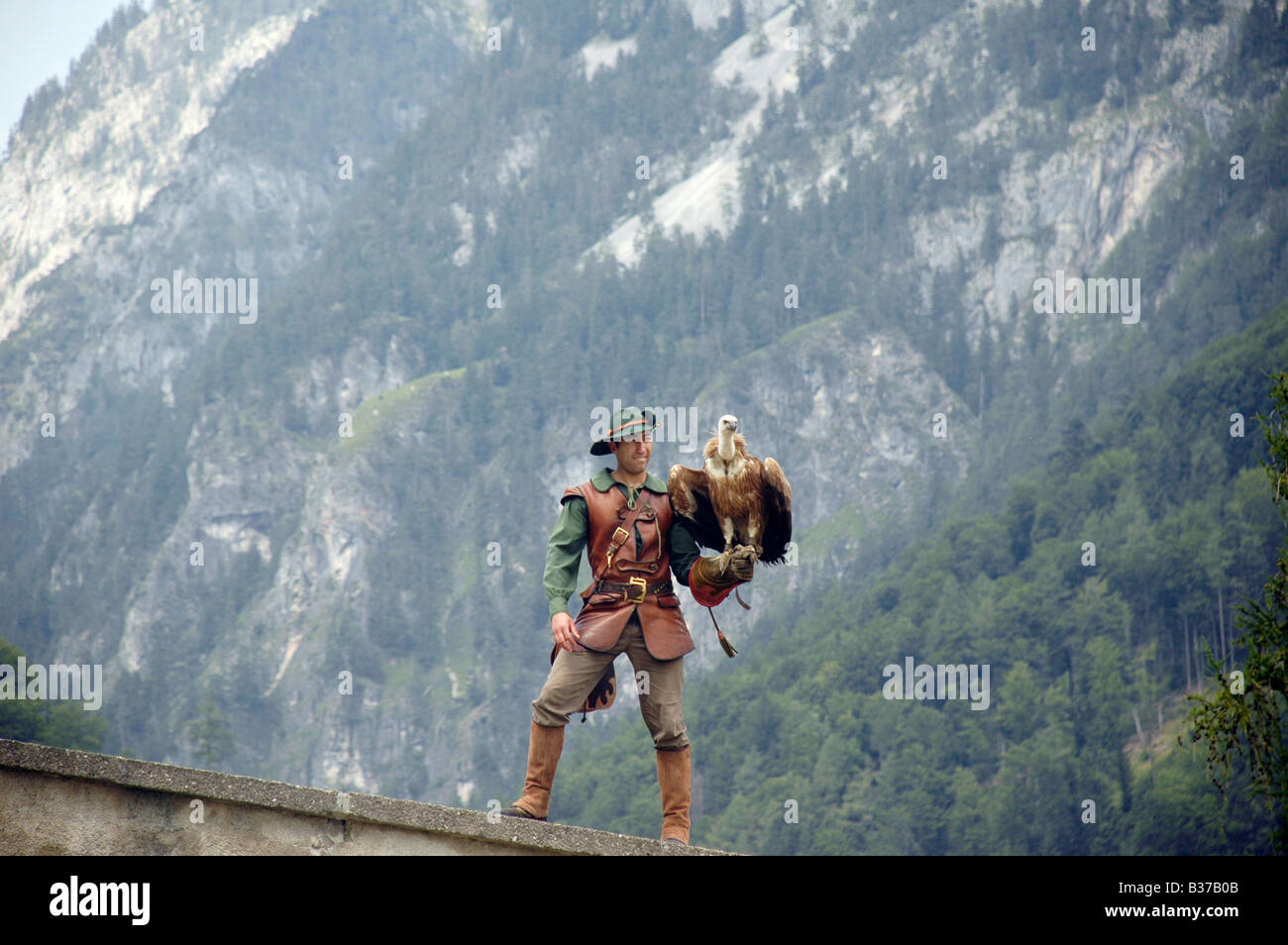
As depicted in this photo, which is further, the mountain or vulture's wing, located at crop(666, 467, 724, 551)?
the mountain

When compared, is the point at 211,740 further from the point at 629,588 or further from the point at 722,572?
the point at 722,572

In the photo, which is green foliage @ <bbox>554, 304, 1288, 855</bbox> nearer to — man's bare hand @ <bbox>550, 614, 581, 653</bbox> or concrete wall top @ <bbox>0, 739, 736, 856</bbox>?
man's bare hand @ <bbox>550, 614, 581, 653</bbox>

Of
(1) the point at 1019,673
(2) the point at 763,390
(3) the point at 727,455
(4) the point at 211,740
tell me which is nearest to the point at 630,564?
(3) the point at 727,455

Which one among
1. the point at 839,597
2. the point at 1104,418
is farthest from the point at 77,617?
the point at 1104,418

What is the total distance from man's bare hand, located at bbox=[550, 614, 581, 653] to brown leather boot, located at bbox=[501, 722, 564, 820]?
23.4 inches

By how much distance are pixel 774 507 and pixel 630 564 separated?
1.13m

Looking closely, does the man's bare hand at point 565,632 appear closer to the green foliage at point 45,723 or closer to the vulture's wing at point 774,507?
the vulture's wing at point 774,507

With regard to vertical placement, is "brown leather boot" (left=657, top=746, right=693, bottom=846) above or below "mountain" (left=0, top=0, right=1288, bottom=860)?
below

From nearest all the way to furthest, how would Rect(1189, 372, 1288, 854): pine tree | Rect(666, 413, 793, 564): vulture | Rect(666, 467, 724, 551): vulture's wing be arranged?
Rect(1189, 372, 1288, 854): pine tree < Rect(666, 413, 793, 564): vulture < Rect(666, 467, 724, 551): vulture's wing

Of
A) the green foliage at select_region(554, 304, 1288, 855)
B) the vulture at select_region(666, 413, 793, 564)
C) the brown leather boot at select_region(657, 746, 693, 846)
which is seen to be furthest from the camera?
the green foliage at select_region(554, 304, 1288, 855)

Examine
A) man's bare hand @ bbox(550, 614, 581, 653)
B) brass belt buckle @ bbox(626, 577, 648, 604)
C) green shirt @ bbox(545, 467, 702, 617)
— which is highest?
green shirt @ bbox(545, 467, 702, 617)

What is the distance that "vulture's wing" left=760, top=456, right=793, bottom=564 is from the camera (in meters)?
13.9

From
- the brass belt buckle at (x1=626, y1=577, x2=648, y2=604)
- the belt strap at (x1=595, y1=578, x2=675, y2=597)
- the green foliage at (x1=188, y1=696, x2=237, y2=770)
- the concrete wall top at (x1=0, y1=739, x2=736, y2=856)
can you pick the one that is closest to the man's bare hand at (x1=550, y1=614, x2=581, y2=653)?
the belt strap at (x1=595, y1=578, x2=675, y2=597)

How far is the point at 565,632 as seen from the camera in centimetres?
1388
